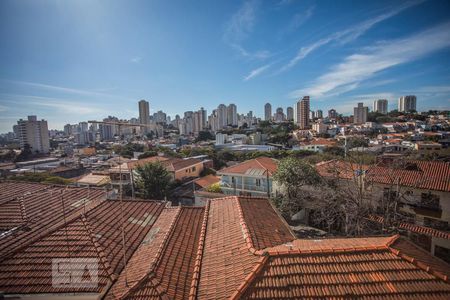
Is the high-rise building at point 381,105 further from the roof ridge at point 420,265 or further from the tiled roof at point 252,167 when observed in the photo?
the roof ridge at point 420,265

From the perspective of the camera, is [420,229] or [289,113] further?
[289,113]

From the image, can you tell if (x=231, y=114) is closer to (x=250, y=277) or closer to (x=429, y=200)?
(x=429, y=200)

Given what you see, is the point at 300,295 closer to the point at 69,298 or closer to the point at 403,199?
the point at 69,298

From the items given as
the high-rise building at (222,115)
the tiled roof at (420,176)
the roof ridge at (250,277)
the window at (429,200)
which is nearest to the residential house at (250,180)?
the tiled roof at (420,176)

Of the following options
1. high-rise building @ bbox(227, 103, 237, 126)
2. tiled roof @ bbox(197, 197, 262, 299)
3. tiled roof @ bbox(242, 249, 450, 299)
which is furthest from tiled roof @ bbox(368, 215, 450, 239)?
high-rise building @ bbox(227, 103, 237, 126)

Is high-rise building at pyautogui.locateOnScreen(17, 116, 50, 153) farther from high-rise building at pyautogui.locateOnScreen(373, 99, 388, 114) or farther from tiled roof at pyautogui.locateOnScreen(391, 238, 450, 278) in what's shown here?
high-rise building at pyautogui.locateOnScreen(373, 99, 388, 114)

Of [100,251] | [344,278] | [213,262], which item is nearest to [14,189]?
[100,251]

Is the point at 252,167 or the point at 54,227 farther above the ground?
the point at 54,227
